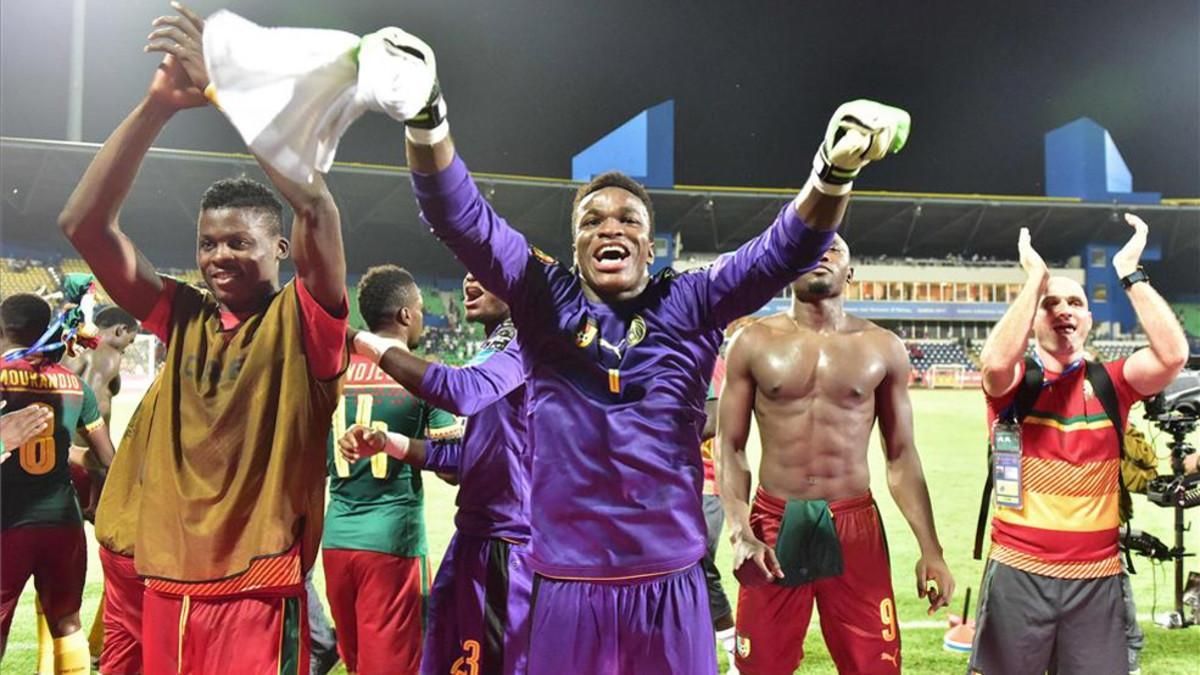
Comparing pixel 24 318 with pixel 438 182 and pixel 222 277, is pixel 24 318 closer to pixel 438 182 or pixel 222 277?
pixel 222 277

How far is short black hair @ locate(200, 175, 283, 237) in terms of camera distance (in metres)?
2.22

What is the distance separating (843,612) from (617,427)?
1835 mm

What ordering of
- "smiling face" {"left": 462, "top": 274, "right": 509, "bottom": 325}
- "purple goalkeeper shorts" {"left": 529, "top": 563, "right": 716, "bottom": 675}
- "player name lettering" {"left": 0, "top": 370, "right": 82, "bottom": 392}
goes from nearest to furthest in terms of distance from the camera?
"purple goalkeeper shorts" {"left": 529, "top": 563, "right": 716, "bottom": 675} < "smiling face" {"left": 462, "top": 274, "right": 509, "bottom": 325} < "player name lettering" {"left": 0, "top": 370, "right": 82, "bottom": 392}

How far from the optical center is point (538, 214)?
31375mm

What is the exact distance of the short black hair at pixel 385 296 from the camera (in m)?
3.45

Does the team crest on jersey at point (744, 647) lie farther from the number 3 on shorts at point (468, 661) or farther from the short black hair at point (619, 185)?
the short black hair at point (619, 185)

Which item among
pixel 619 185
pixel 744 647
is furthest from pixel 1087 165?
pixel 619 185

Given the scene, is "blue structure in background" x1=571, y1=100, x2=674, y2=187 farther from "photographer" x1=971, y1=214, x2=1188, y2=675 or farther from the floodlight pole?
"photographer" x1=971, y1=214, x2=1188, y2=675

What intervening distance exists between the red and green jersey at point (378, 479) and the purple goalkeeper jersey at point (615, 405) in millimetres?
1561

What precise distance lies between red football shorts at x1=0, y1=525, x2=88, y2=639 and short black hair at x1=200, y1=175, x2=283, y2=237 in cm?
225

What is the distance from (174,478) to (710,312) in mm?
1455

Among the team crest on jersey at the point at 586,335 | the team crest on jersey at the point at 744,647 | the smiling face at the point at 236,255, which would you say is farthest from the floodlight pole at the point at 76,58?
the team crest on jersey at the point at 586,335

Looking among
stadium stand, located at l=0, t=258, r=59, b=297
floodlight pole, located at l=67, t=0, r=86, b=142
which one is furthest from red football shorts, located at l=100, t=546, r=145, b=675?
stadium stand, located at l=0, t=258, r=59, b=297

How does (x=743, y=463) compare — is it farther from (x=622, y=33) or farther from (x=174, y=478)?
(x=622, y=33)
